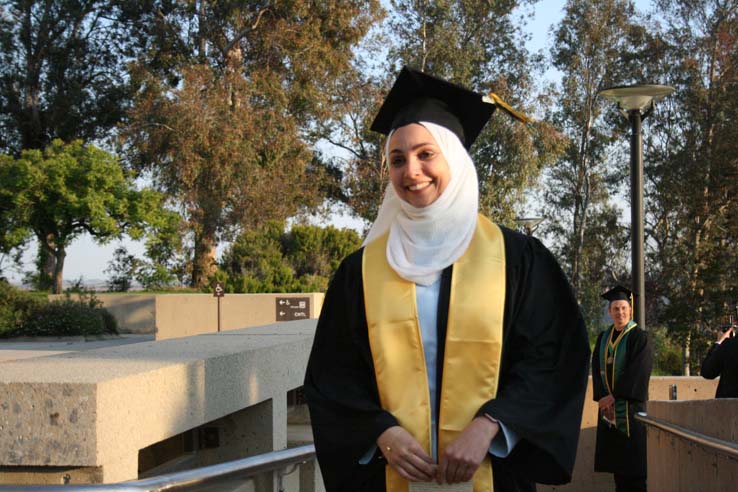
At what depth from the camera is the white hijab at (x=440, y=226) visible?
2.76 m

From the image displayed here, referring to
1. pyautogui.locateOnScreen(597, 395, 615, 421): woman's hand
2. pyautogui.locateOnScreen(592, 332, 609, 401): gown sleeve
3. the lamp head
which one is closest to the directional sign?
the lamp head

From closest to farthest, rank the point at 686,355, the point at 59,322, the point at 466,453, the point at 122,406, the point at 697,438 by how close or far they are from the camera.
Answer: the point at 466,453 → the point at 122,406 → the point at 697,438 → the point at 59,322 → the point at 686,355

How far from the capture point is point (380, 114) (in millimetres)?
3100

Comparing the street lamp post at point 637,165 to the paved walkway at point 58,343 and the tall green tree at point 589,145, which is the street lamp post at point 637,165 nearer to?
the paved walkway at point 58,343

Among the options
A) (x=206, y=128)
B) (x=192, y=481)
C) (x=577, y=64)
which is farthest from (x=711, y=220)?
(x=192, y=481)

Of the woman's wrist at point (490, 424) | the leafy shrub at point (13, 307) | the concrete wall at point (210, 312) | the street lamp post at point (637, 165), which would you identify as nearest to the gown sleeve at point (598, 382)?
the street lamp post at point (637, 165)

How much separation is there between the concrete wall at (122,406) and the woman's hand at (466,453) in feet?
3.81

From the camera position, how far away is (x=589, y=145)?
38031 mm

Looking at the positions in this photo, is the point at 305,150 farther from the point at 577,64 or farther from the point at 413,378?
the point at 413,378

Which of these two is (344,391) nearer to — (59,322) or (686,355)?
(59,322)

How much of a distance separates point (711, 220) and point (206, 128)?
1809 cm

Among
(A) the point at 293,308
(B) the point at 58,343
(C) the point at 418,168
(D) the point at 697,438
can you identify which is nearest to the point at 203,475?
(C) the point at 418,168

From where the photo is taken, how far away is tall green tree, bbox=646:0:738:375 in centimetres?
3128

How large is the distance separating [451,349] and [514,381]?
197mm
